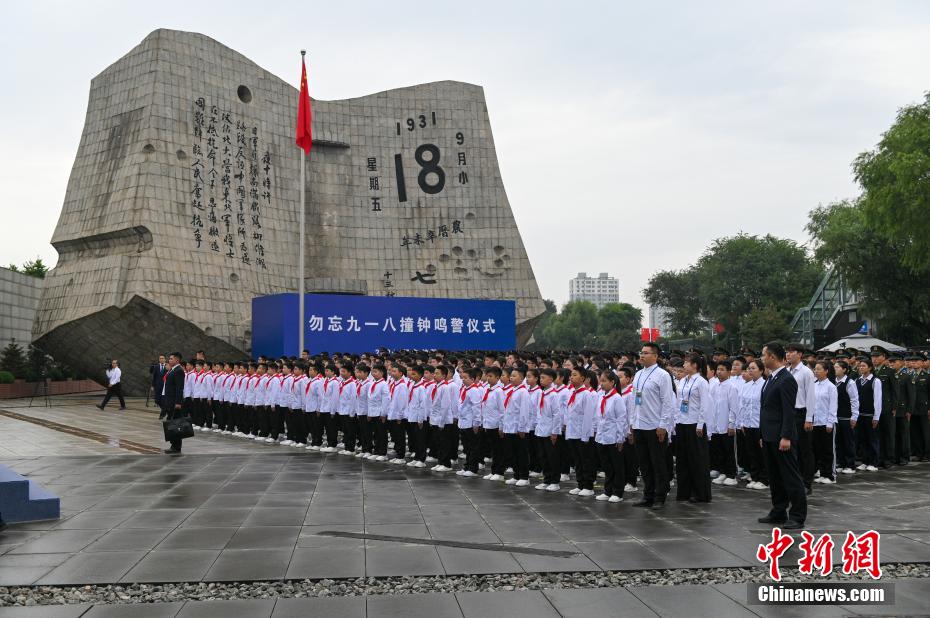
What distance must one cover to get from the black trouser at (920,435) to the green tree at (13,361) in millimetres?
28319

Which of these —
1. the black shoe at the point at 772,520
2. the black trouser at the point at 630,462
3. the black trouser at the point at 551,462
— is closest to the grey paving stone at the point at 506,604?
the black shoe at the point at 772,520

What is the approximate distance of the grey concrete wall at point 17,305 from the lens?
3111cm

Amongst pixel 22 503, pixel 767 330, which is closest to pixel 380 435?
pixel 22 503

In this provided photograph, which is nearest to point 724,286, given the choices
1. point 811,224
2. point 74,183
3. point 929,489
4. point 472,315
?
point 811,224

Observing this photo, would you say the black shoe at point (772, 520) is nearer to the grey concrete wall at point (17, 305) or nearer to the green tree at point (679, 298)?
the grey concrete wall at point (17, 305)

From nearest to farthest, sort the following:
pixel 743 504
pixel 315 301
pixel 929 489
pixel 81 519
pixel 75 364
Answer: pixel 81 519, pixel 743 504, pixel 929 489, pixel 315 301, pixel 75 364

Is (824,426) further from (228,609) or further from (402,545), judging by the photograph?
(228,609)

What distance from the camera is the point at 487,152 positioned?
3628 centimetres

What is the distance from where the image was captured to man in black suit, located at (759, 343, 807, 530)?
26.6 feet

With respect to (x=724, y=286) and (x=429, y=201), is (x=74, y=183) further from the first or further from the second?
(x=724, y=286)

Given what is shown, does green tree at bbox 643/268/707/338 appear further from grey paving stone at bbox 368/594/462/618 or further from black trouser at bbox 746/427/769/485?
grey paving stone at bbox 368/594/462/618

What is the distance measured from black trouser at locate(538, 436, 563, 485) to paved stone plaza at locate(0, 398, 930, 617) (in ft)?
1.68

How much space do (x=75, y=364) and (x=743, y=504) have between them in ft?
85.4

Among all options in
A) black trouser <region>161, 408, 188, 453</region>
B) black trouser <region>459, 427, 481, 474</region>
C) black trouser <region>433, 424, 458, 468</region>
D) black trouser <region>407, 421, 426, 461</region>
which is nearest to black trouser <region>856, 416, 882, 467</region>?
black trouser <region>459, 427, 481, 474</region>
